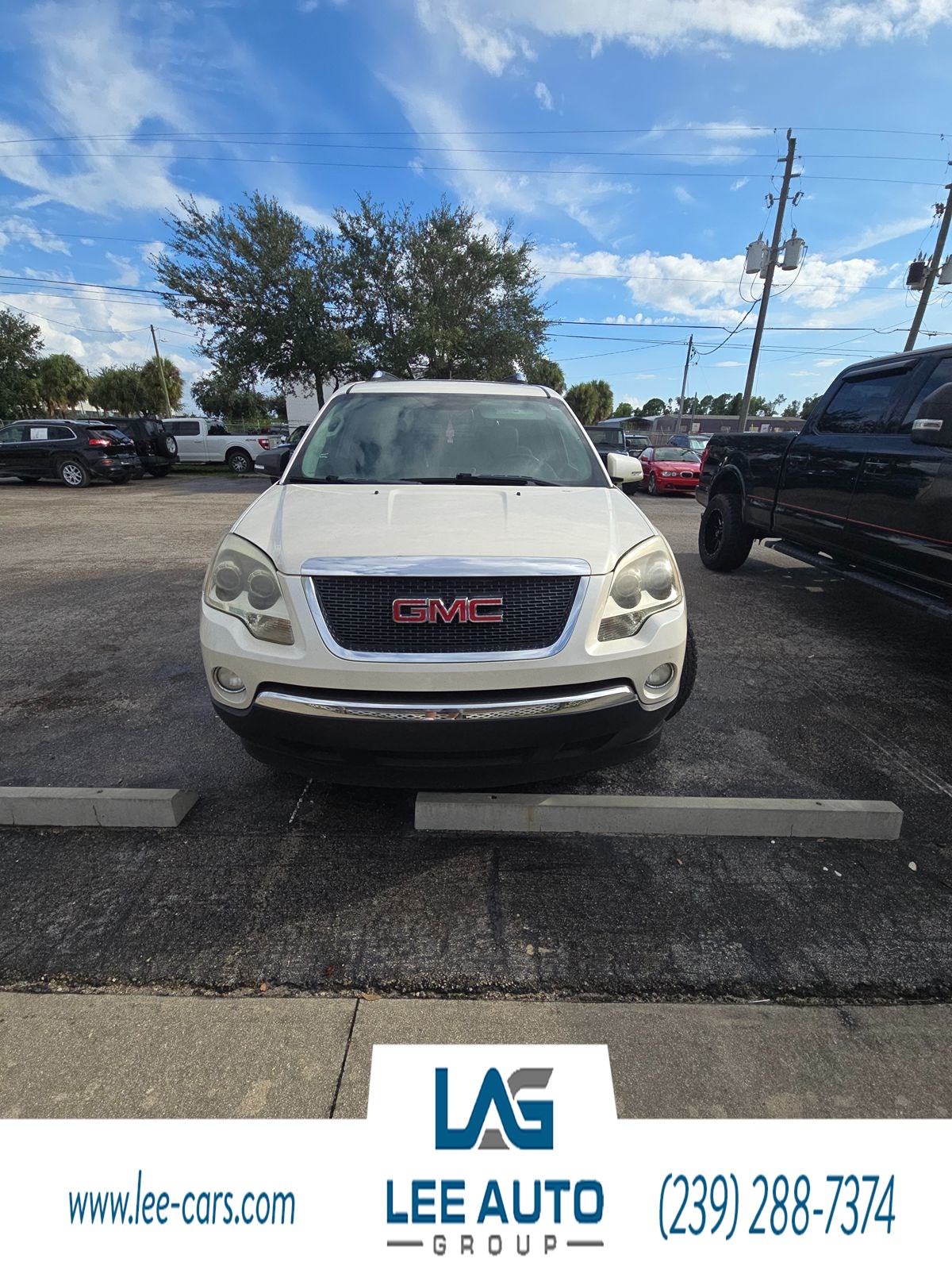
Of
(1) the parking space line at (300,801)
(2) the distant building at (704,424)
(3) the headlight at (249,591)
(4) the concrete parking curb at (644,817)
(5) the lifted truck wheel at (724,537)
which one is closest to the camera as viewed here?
(3) the headlight at (249,591)

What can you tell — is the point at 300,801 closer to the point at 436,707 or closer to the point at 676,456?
the point at 436,707

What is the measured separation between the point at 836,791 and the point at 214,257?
75.8ft

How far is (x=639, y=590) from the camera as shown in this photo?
88.4 inches

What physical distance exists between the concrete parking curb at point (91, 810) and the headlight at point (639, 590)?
190 centimetres

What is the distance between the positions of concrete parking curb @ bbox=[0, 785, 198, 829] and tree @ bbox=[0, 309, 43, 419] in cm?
3864

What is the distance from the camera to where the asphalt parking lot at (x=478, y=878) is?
1.86 m

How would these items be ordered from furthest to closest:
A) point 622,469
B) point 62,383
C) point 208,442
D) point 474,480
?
point 62,383, point 208,442, point 622,469, point 474,480

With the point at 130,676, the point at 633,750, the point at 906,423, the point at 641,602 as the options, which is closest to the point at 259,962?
the point at 633,750

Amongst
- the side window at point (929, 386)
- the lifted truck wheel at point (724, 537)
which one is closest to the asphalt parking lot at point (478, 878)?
the side window at point (929, 386)

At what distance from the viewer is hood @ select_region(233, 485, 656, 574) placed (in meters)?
2.13

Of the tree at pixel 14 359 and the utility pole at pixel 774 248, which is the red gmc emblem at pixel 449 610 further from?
the tree at pixel 14 359

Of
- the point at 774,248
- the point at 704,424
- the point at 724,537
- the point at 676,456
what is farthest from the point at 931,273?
the point at 704,424

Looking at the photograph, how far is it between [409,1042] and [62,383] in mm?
72961

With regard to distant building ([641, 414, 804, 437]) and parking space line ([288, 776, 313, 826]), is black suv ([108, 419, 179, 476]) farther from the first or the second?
distant building ([641, 414, 804, 437])
